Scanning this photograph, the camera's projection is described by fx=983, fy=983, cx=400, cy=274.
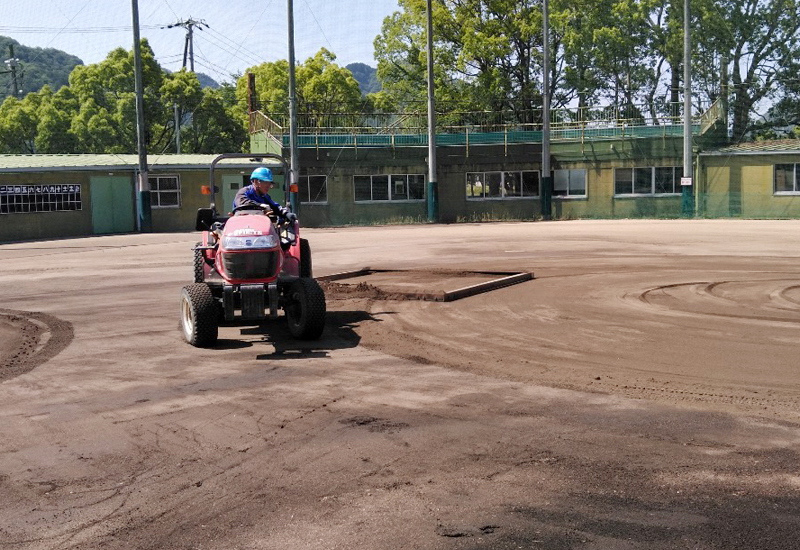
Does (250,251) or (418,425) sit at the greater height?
(250,251)

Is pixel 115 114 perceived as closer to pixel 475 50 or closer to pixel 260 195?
pixel 475 50

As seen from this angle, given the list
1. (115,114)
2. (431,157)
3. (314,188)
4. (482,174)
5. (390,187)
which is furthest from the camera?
(115,114)

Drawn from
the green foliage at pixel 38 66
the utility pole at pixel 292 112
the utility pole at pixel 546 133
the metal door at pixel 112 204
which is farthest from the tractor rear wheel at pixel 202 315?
the green foliage at pixel 38 66

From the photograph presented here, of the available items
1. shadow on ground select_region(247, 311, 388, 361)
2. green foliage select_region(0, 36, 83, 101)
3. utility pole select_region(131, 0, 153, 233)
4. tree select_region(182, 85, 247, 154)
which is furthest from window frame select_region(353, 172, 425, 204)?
green foliage select_region(0, 36, 83, 101)

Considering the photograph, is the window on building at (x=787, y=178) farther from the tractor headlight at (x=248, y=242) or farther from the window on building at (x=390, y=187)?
the tractor headlight at (x=248, y=242)

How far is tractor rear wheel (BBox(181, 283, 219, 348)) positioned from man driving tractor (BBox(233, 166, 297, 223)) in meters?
1.15

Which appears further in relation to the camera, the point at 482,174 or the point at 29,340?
the point at 482,174

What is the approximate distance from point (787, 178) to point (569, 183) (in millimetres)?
10988

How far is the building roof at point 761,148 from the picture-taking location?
44.4 m

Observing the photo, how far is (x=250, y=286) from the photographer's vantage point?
1060 centimetres

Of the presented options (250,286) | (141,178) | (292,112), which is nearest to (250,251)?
(250,286)

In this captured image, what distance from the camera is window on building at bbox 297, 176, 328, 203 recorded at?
4972 cm

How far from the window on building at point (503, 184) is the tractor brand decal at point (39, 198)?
19.9 meters

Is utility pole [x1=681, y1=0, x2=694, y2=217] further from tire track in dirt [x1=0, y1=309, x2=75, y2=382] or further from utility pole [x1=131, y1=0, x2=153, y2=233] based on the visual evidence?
tire track in dirt [x1=0, y1=309, x2=75, y2=382]
